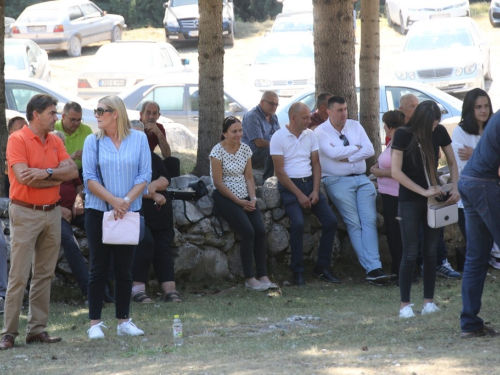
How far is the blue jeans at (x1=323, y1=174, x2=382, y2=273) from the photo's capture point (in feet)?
29.7

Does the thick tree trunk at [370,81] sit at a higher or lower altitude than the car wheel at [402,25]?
lower

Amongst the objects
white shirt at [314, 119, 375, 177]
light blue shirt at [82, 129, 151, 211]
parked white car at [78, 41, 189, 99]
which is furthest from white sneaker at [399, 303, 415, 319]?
parked white car at [78, 41, 189, 99]

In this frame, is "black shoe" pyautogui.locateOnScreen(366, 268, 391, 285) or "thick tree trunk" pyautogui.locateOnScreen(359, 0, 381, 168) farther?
"thick tree trunk" pyautogui.locateOnScreen(359, 0, 381, 168)

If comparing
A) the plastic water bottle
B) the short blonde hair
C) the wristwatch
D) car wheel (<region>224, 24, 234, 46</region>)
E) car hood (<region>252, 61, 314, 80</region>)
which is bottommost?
the plastic water bottle

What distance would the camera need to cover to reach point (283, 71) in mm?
19797

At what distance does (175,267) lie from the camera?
882 cm

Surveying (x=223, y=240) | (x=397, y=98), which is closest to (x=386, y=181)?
(x=223, y=240)

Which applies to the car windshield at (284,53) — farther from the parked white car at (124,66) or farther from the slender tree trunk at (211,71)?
the slender tree trunk at (211,71)

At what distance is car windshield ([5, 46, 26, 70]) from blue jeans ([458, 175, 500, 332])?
55.7ft

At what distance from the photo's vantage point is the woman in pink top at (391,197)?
8852mm

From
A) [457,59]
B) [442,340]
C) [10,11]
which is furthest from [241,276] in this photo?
[10,11]

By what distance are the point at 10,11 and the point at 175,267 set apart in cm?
2952

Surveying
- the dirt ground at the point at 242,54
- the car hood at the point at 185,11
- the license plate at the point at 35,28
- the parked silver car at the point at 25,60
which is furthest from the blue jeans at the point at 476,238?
the car hood at the point at 185,11

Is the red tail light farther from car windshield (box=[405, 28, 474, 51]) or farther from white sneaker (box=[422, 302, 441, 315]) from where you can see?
white sneaker (box=[422, 302, 441, 315])
